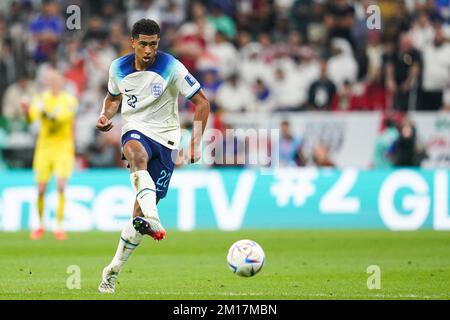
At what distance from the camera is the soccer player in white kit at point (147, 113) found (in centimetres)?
1028

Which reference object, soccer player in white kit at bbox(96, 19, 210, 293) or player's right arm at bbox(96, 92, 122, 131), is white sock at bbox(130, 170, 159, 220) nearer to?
soccer player in white kit at bbox(96, 19, 210, 293)

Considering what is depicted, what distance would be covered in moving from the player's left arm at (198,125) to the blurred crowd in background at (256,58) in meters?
10.1

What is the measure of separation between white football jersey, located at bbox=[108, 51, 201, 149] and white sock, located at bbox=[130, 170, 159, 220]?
0.56 metres

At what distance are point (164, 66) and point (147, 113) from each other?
506 mm

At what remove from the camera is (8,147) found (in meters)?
22.3

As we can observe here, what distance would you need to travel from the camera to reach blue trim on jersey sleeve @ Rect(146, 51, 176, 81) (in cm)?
1067

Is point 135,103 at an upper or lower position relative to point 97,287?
upper

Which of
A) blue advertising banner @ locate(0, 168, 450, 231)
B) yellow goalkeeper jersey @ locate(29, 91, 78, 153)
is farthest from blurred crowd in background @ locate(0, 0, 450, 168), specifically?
yellow goalkeeper jersey @ locate(29, 91, 78, 153)

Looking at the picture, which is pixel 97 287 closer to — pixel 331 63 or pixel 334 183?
pixel 334 183

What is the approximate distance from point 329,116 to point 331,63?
2014mm

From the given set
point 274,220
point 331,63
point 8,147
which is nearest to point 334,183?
point 274,220

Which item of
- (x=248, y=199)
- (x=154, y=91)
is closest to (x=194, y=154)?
(x=154, y=91)

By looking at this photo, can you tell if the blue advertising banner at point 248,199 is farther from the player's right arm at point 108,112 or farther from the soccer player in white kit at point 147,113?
the soccer player in white kit at point 147,113

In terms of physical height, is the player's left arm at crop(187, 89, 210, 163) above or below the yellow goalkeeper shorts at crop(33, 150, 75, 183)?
below
